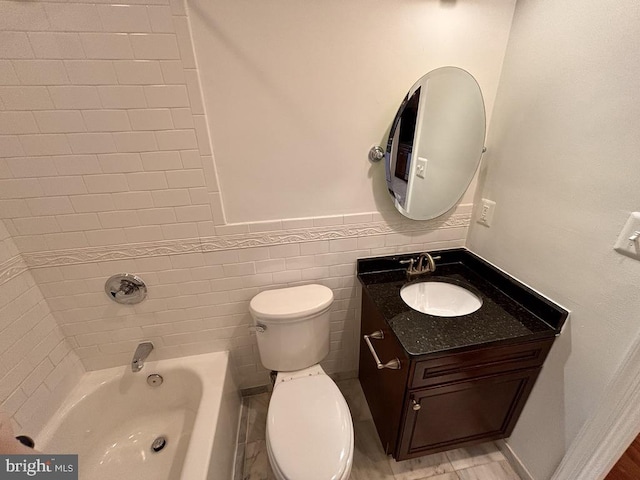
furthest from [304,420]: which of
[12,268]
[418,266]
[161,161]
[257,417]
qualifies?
[12,268]

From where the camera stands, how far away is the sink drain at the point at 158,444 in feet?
4.04

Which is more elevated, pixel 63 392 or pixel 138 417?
pixel 63 392

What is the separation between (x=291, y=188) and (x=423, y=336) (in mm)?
A: 788

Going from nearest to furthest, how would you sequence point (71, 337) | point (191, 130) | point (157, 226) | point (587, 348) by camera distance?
point (587, 348) < point (191, 130) < point (157, 226) < point (71, 337)

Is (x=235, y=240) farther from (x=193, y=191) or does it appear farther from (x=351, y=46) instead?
(x=351, y=46)

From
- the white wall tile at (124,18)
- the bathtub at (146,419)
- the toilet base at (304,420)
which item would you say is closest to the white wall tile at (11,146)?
the white wall tile at (124,18)

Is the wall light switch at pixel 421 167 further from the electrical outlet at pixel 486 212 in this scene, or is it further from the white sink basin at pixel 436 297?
the white sink basin at pixel 436 297

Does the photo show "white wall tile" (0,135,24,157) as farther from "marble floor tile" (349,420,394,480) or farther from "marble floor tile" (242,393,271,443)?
"marble floor tile" (349,420,394,480)

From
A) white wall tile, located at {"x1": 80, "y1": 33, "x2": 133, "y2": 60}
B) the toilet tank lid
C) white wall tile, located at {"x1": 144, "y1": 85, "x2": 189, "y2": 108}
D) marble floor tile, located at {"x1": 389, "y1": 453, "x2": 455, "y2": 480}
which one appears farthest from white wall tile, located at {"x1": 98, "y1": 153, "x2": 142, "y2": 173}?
marble floor tile, located at {"x1": 389, "y1": 453, "x2": 455, "y2": 480}

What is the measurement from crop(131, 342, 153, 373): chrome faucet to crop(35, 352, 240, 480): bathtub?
A: 10cm

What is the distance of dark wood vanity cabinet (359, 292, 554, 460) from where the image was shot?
93 cm

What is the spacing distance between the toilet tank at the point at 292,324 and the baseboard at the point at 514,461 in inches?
38.1

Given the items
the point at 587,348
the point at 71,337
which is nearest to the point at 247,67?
the point at 71,337

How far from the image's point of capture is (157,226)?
1.09m
